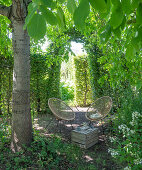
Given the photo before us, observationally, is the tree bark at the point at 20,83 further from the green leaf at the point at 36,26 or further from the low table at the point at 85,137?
the green leaf at the point at 36,26

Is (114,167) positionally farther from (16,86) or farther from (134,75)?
(16,86)

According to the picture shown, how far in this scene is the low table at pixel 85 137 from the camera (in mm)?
3494

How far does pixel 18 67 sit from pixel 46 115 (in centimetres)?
371

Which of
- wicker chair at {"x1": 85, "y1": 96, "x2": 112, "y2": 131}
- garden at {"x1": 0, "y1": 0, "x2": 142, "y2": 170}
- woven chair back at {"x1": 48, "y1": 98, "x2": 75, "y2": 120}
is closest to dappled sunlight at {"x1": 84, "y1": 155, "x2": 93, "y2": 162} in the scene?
garden at {"x1": 0, "y1": 0, "x2": 142, "y2": 170}

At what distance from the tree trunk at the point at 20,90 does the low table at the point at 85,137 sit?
110 centimetres

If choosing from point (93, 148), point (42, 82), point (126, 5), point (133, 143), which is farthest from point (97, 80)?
point (42, 82)

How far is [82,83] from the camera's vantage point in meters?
8.38

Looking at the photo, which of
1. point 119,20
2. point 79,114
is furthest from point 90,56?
point 119,20

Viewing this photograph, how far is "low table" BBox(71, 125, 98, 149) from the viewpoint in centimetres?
349

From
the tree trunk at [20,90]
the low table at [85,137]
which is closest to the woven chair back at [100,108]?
the low table at [85,137]

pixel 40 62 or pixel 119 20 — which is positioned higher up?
pixel 40 62

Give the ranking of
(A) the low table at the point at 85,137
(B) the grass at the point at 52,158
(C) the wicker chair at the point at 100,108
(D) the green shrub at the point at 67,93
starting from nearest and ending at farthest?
(B) the grass at the point at 52,158 → (A) the low table at the point at 85,137 → (C) the wicker chair at the point at 100,108 → (D) the green shrub at the point at 67,93

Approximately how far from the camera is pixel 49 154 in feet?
9.81

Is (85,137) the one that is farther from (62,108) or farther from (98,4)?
(98,4)
